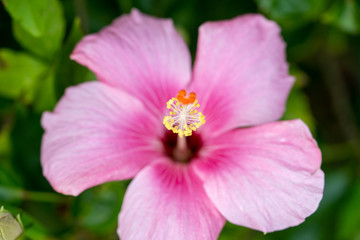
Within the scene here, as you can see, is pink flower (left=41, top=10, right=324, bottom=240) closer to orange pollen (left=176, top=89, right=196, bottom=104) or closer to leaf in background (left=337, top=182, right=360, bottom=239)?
orange pollen (left=176, top=89, right=196, bottom=104)

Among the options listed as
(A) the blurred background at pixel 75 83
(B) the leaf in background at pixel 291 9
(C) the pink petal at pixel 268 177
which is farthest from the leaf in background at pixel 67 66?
(B) the leaf in background at pixel 291 9

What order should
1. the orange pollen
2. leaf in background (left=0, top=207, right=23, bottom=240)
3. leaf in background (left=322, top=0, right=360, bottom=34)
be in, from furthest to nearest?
leaf in background (left=322, top=0, right=360, bottom=34), the orange pollen, leaf in background (left=0, top=207, right=23, bottom=240)

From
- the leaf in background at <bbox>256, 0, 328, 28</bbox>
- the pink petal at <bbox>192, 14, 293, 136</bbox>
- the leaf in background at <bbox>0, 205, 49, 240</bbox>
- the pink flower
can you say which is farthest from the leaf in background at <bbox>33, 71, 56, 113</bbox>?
the leaf in background at <bbox>256, 0, 328, 28</bbox>

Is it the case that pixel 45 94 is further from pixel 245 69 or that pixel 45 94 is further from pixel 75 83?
pixel 245 69

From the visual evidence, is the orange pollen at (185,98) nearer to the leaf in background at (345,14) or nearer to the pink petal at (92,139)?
the pink petal at (92,139)

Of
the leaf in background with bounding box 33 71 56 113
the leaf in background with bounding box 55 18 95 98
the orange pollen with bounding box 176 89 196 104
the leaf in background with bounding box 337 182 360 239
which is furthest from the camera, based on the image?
the leaf in background with bounding box 337 182 360 239

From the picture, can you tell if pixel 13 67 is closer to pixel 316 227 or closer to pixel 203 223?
pixel 203 223
